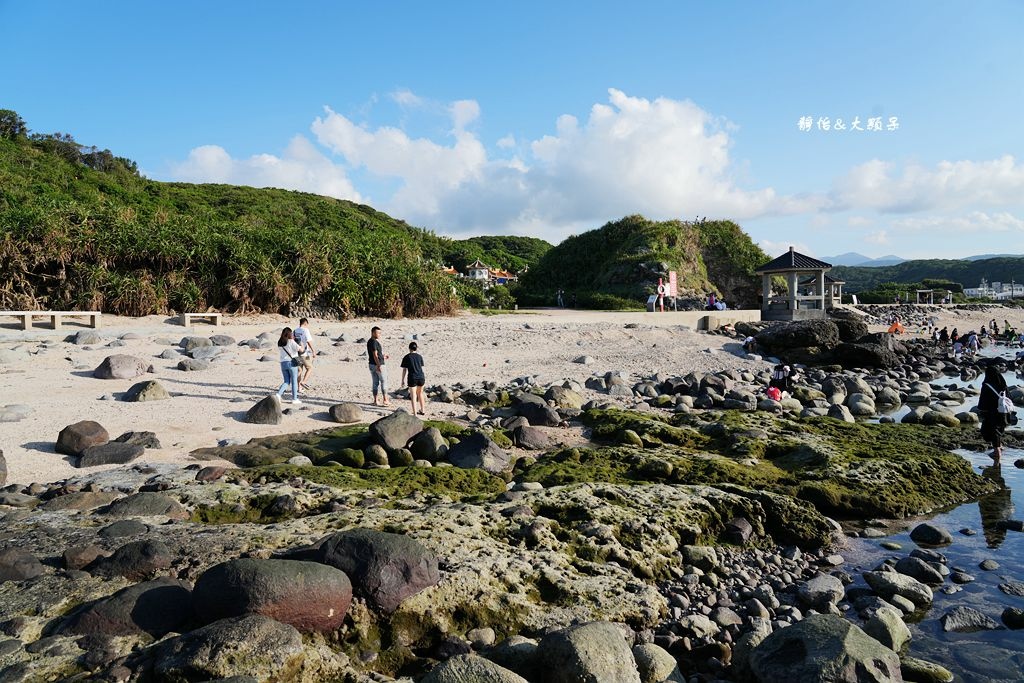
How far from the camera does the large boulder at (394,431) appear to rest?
8.53 m

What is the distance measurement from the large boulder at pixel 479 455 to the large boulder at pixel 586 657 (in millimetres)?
3906

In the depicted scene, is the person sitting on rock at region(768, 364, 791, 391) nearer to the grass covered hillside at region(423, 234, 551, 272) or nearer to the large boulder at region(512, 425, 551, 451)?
the large boulder at region(512, 425, 551, 451)

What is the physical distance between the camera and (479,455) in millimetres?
8133

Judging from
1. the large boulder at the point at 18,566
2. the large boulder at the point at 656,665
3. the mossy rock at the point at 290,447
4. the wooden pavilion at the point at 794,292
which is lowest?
the large boulder at the point at 656,665

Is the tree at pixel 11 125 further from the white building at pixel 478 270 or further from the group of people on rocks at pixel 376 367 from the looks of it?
the group of people on rocks at pixel 376 367

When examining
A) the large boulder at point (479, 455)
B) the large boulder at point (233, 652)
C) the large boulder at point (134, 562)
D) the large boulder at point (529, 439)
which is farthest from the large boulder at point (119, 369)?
the large boulder at point (233, 652)

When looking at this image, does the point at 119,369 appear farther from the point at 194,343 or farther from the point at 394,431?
the point at 394,431

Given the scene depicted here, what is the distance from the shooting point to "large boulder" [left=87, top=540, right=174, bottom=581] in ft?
14.8

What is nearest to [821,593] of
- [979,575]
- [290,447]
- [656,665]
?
[979,575]

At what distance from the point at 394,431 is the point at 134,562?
4.29m

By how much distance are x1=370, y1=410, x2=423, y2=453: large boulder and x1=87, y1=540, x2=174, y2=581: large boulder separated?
12.8 feet

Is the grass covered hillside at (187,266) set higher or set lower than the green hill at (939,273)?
lower

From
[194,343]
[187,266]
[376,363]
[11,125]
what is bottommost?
[376,363]

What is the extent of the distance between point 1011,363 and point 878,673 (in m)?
26.4
